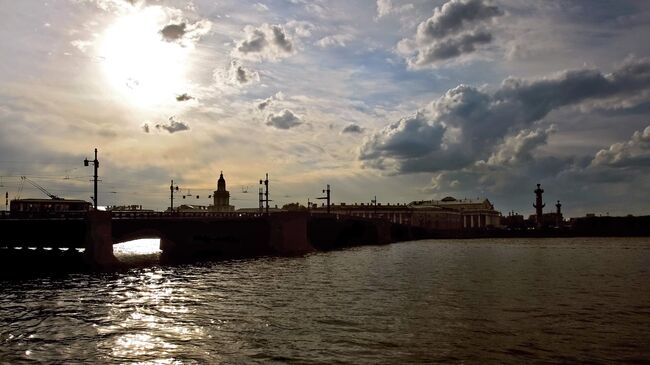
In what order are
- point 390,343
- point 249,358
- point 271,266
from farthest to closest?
point 271,266, point 390,343, point 249,358

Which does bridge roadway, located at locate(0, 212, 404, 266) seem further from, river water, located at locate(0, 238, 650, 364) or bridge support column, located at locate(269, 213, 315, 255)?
river water, located at locate(0, 238, 650, 364)

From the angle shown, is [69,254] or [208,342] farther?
[69,254]

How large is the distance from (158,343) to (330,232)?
320ft

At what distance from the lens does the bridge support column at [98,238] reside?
6094 centimetres

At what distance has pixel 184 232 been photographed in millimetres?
82688

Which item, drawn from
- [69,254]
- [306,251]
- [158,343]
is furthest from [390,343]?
[306,251]

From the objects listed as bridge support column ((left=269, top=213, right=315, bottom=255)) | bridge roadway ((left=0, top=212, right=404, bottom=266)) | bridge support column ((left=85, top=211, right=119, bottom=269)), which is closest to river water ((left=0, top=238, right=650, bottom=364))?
bridge support column ((left=85, top=211, right=119, bottom=269))

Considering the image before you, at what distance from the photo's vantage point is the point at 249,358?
21078mm

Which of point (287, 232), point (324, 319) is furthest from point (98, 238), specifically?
point (324, 319)

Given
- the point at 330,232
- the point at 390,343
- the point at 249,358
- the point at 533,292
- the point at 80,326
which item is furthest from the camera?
the point at 330,232

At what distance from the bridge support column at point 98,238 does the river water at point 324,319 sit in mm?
9844

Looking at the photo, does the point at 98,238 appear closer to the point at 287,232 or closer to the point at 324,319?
the point at 287,232

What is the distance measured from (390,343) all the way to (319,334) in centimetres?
364

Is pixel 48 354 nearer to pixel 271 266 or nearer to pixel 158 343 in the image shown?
pixel 158 343
